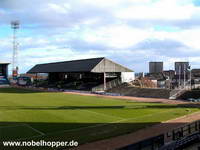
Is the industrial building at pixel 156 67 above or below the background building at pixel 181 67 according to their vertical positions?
above

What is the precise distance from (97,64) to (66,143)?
173ft

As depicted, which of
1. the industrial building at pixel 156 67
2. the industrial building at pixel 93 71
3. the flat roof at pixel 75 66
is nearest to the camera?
the industrial building at pixel 93 71

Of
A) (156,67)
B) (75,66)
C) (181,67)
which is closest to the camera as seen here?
(181,67)

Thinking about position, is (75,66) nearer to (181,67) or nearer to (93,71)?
(93,71)

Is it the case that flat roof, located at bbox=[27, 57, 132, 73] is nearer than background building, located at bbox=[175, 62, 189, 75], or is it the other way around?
background building, located at bbox=[175, 62, 189, 75]

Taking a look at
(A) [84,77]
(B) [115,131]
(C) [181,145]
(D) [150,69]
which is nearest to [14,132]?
(B) [115,131]

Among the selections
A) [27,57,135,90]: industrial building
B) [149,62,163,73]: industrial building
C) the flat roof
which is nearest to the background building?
[27,57,135,90]: industrial building

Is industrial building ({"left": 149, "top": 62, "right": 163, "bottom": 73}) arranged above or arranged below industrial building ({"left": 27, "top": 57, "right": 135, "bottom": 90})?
above

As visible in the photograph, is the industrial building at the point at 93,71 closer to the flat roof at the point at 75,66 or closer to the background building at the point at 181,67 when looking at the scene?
the flat roof at the point at 75,66

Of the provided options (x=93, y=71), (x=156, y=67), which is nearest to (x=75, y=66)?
(x=93, y=71)

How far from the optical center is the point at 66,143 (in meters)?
18.0

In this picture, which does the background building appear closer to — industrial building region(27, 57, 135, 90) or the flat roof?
industrial building region(27, 57, 135, 90)

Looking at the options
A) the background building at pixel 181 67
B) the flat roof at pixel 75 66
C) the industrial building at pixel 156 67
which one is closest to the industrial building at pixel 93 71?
the flat roof at pixel 75 66

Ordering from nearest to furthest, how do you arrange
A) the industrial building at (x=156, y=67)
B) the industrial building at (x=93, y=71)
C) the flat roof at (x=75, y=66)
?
the industrial building at (x=93, y=71) < the flat roof at (x=75, y=66) < the industrial building at (x=156, y=67)
